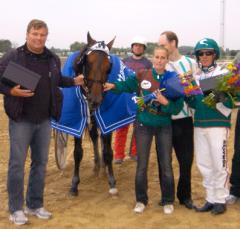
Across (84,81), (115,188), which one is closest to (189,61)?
(84,81)

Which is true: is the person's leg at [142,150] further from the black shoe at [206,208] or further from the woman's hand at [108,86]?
the black shoe at [206,208]

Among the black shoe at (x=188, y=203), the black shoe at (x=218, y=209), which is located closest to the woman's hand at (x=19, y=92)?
the black shoe at (x=188, y=203)

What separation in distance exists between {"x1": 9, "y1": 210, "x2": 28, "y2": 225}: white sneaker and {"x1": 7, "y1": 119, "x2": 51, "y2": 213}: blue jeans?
0.04 metres

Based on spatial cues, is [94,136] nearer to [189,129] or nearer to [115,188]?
[115,188]

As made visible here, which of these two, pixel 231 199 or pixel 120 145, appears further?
pixel 120 145

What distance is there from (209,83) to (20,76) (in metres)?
1.84

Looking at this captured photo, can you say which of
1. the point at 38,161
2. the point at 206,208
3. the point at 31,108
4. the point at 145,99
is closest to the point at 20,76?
the point at 31,108

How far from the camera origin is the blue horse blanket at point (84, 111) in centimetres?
509

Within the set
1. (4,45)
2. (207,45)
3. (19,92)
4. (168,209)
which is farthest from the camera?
(4,45)

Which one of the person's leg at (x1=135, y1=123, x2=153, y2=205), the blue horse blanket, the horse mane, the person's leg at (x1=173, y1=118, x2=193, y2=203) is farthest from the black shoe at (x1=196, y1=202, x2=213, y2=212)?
the horse mane

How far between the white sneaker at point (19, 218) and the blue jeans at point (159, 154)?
4.11 ft

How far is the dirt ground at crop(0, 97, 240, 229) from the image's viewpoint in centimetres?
422

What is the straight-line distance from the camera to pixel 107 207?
15.8 feet

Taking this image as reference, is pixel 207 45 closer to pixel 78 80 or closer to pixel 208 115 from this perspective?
pixel 208 115
